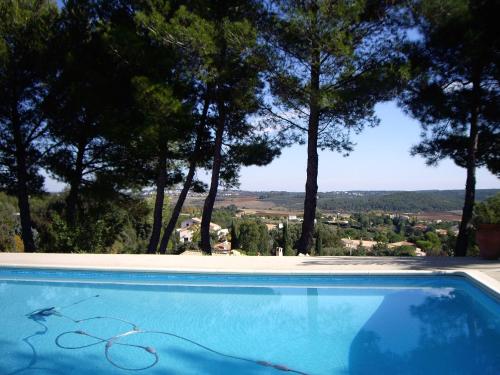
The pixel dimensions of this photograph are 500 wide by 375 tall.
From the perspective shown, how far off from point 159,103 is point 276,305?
5.03 metres

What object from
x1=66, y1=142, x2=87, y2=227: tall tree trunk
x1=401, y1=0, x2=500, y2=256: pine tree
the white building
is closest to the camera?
x1=401, y1=0, x2=500, y2=256: pine tree

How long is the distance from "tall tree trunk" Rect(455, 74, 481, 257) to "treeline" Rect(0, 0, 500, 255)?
0.02m

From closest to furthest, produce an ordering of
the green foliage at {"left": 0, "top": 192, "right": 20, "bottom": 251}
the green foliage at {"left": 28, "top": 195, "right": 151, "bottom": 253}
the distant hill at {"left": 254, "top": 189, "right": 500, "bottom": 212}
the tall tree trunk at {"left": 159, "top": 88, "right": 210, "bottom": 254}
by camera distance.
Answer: the green foliage at {"left": 28, "top": 195, "right": 151, "bottom": 253}
the tall tree trunk at {"left": 159, "top": 88, "right": 210, "bottom": 254}
the green foliage at {"left": 0, "top": 192, "right": 20, "bottom": 251}
the distant hill at {"left": 254, "top": 189, "right": 500, "bottom": 212}

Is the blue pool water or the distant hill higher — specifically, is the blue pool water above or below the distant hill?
below

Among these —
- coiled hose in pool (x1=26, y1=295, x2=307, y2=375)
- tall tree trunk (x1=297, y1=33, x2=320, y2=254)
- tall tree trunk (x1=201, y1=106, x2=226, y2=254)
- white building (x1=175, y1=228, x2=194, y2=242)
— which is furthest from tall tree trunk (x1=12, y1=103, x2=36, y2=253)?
white building (x1=175, y1=228, x2=194, y2=242)

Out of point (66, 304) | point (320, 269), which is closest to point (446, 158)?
point (320, 269)

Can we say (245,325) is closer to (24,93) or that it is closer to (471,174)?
(471,174)

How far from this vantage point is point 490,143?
7781mm

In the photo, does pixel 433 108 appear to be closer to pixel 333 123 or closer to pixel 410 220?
pixel 333 123

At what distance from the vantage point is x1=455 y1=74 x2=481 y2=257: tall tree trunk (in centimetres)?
748

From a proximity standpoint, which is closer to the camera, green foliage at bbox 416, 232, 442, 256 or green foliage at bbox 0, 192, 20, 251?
green foliage at bbox 0, 192, 20, 251

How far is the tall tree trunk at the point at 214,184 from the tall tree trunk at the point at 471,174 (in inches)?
210

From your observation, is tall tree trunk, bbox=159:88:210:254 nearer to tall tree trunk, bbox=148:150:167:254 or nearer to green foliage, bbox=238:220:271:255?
tall tree trunk, bbox=148:150:167:254

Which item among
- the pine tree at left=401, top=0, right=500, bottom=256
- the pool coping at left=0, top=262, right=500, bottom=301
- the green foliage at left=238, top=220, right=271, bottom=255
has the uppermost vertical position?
the pine tree at left=401, top=0, right=500, bottom=256
